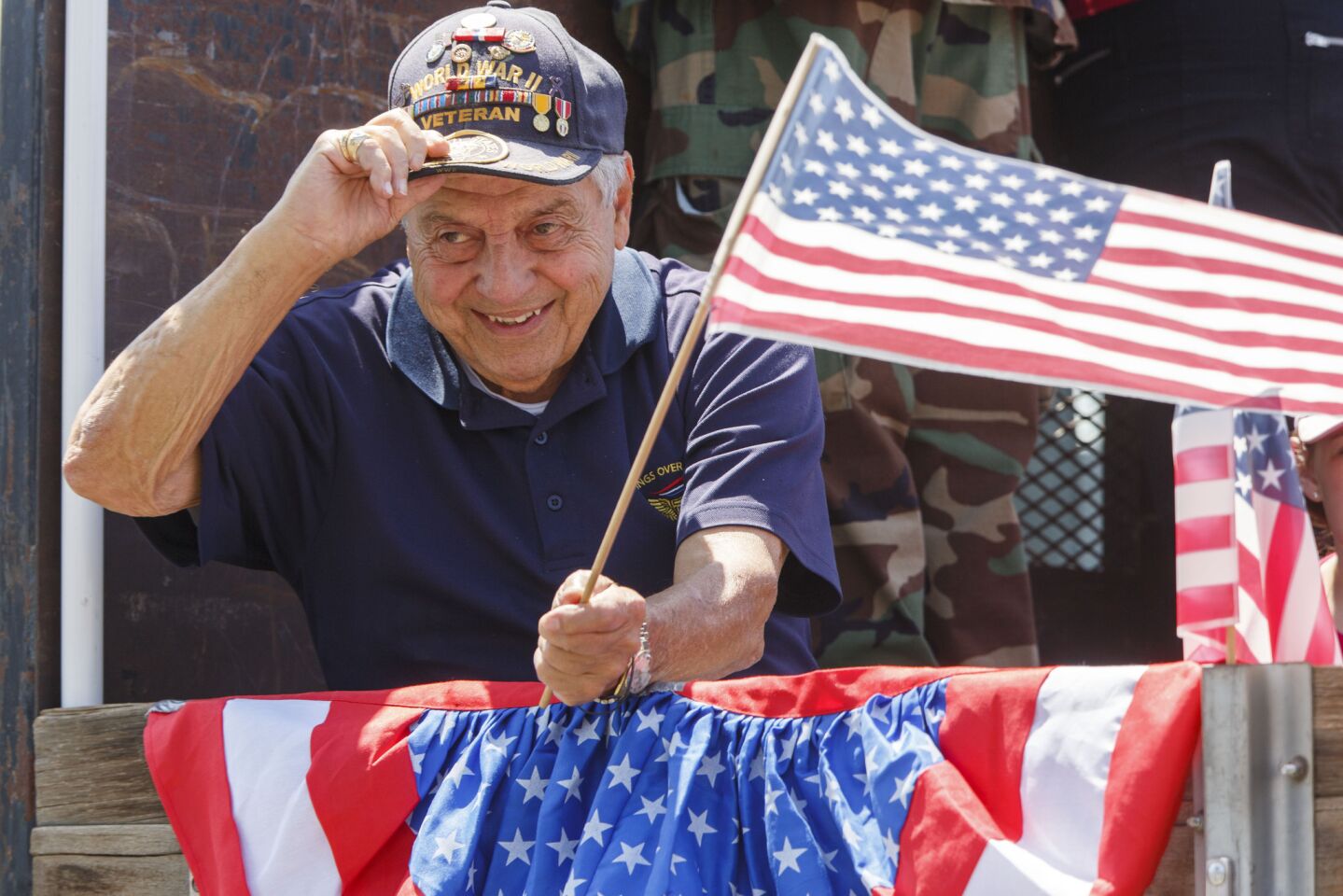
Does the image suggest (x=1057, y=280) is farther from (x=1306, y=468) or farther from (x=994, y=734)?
(x=1306, y=468)

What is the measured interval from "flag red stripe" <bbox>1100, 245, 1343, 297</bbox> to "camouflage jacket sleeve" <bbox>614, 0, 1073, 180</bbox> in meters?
1.59

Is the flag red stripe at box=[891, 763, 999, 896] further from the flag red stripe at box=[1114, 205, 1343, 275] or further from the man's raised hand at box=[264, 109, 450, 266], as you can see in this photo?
the man's raised hand at box=[264, 109, 450, 266]

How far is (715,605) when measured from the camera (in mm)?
2070

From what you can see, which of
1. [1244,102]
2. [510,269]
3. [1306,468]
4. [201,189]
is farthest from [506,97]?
[1244,102]

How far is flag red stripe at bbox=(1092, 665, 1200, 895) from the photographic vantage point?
1.45 metres

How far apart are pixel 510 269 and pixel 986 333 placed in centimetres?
98

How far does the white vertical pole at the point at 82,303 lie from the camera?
2.43 meters

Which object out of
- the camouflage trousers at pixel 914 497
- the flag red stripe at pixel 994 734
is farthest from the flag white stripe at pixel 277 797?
the camouflage trousers at pixel 914 497

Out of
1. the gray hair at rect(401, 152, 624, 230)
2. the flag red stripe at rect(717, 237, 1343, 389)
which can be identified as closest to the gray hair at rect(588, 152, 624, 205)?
the gray hair at rect(401, 152, 624, 230)

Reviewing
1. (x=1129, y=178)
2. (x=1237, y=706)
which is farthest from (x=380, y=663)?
(x=1129, y=178)

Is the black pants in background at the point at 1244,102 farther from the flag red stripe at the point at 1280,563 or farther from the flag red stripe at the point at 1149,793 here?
the flag red stripe at the point at 1149,793

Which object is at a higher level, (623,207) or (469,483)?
(623,207)

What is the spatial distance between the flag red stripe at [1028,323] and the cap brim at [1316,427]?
1.06 m

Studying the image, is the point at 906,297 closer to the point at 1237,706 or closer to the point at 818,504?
the point at 1237,706
